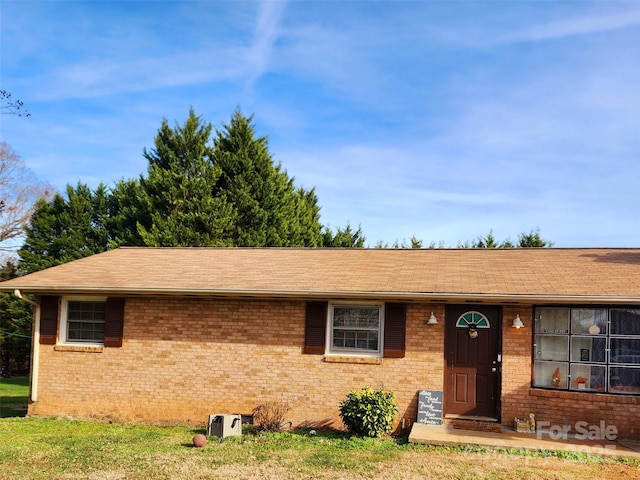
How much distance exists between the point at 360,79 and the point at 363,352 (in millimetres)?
7614

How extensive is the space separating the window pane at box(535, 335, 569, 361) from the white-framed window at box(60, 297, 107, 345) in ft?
28.5

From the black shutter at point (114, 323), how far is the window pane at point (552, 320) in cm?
818

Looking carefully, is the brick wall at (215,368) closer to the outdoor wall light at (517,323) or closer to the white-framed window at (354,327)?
the white-framed window at (354,327)

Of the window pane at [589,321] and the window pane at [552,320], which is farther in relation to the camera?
the window pane at [552,320]

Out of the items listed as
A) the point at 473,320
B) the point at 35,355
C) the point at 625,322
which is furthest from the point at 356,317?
the point at 35,355

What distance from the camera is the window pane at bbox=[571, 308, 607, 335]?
10.2 metres

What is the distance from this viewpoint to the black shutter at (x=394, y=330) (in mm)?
10766

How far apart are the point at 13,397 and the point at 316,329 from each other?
423 inches

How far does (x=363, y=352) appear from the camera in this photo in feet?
36.3

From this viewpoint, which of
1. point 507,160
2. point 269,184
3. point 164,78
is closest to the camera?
point 164,78

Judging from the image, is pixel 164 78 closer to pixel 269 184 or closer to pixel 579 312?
pixel 579 312

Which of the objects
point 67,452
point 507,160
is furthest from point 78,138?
point 507,160

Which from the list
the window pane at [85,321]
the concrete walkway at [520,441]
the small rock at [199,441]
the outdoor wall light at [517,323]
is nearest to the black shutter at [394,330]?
the concrete walkway at [520,441]

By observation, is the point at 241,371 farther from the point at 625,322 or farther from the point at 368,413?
the point at 625,322
